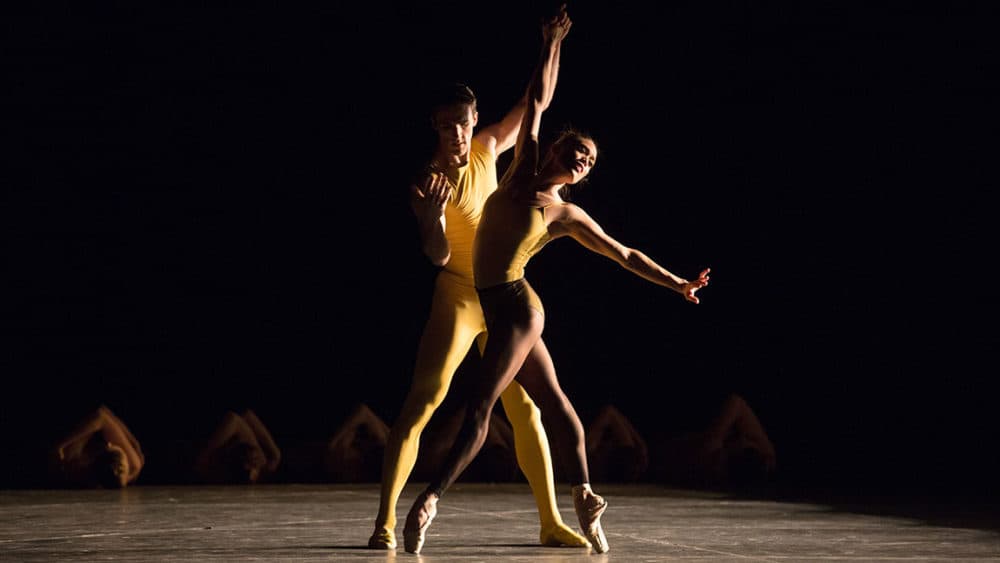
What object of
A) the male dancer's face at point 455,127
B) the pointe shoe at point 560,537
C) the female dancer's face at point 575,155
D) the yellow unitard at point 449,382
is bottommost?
the pointe shoe at point 560,537

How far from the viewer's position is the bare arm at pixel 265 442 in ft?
22.9

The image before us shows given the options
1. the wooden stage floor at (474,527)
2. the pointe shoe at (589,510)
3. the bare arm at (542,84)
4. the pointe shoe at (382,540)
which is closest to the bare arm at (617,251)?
the bare arm at (542,84)

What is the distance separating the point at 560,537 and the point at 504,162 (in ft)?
11.6

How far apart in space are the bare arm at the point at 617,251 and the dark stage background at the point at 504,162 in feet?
12.8

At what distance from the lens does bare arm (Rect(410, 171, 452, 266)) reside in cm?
359

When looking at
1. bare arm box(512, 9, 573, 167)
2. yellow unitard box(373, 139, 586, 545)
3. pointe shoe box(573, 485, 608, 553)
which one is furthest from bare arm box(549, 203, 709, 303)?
pointe shoe box(573, 485, 608, 553)

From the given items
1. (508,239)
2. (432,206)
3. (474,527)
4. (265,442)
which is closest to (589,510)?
→ (508,239)

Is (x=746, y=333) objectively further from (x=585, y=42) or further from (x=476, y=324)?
(x=476, y=324)

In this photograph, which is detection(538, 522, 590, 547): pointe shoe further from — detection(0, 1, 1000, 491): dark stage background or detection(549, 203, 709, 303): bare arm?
detection(0, 1, 1000, 491): dark stage background

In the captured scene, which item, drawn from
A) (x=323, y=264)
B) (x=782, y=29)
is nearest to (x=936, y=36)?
(x=782, y=29)

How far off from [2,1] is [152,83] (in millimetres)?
800

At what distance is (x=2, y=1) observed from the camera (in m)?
7.30

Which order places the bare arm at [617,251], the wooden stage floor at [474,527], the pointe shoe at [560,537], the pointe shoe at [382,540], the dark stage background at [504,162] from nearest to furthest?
the bare arm at [617,251] → the wooden stage floor at [474,527] → the pointe shoe at [382,540] → the pointe shoe at [560,537] → the dark stage background at [504,162]

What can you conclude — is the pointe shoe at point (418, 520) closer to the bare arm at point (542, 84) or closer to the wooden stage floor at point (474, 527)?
the wooden stage floor at point (474, 527)
